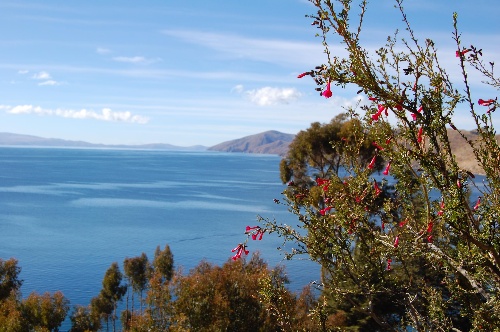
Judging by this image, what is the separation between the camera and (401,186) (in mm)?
4703

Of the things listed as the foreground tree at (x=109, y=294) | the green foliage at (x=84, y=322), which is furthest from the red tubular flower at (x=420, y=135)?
the foreground tree at (x=109, y=294)

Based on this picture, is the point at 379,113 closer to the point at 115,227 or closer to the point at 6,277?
the point at 6,277

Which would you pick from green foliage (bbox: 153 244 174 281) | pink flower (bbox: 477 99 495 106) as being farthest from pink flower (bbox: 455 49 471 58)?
green foliage (bbox: 153 244 174 281)

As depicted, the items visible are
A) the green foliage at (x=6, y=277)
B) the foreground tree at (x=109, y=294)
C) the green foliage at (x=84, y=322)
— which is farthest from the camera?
the foreground tree at (x=109, y=294)

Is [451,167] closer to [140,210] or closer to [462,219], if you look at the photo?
[462,219]

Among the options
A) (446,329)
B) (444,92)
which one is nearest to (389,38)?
(444,92)

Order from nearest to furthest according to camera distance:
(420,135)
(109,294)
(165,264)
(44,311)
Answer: (420,135), (44,311), (109,294), (165,264)

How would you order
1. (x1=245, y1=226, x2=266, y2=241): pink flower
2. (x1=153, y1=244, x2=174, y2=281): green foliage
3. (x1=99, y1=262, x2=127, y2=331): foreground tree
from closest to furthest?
(x1=245, y1=226, x2=266, y2=241): pink flower, (x1=99, y1=262, x2=127, y2=331): foreground tree, (x1=153, y1=244, x2=174, y2=281): green foliage

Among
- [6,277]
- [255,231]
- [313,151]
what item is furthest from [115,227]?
[255,231]

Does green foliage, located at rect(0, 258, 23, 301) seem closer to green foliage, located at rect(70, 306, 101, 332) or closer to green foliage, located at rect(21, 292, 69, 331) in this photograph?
green foliage, located at rect(70, 306, 101, 332)

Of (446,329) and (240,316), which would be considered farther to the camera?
(240,316)

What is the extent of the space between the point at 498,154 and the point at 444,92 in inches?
24.7

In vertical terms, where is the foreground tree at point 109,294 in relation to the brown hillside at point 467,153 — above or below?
below

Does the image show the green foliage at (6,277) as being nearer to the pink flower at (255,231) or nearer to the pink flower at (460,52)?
the pink flower at (255,231)
